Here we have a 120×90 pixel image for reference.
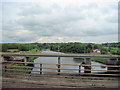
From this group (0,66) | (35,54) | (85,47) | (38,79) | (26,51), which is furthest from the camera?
(85,47)

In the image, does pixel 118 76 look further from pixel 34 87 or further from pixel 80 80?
pixel 34 87

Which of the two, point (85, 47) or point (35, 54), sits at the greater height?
point (85, 47)

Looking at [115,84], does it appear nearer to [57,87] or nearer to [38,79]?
[57,87]

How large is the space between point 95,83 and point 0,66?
301 centimetres

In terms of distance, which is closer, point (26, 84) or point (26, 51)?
point (26, 84)

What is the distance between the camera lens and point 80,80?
2453 millimetres

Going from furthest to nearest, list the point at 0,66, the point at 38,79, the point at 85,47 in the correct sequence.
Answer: the point at 85,47 < the point at 0,66 < the point at 38,79

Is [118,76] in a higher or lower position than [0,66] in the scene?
lower

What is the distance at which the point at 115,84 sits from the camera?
2277 mm

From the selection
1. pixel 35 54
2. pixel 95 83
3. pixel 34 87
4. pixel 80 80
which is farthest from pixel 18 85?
pixel 35 54

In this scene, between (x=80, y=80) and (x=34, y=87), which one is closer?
(x=34, y=87)

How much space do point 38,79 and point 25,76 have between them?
1.42 ft

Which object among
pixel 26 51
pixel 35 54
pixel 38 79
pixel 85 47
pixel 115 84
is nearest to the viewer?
pixel 115 84

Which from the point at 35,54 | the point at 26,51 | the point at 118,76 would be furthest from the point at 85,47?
the point at 118,76
